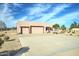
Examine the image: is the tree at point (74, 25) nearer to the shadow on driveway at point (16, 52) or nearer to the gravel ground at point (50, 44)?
the gravel ground at point (50, 44)

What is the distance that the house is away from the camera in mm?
1532

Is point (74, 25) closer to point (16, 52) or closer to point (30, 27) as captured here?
point (30, 27)

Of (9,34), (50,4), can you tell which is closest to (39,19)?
(50,4)

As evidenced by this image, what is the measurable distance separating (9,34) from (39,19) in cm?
28

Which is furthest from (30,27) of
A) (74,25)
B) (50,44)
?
(74,25)

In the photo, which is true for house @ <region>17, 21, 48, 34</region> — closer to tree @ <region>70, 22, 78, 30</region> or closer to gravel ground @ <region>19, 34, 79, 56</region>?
gravel ground @ <region>19, 34, 79, 56</region>

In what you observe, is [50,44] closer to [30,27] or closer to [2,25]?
[30,27]

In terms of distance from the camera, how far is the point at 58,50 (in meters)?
1.52

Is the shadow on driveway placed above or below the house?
below

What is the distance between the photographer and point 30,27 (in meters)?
1.55

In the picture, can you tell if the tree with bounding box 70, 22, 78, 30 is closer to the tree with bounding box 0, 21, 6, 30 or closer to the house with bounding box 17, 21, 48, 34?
the house with bounding box 17, 21, 48, 34

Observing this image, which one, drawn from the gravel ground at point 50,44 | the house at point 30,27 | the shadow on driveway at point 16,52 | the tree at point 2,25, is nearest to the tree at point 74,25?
the gravel ground at point 50,44

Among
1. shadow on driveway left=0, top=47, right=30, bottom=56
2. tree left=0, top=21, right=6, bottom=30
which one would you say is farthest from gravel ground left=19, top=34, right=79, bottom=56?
tree left=0, top=21, right=6, bottom=30

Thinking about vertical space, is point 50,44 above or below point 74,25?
below
